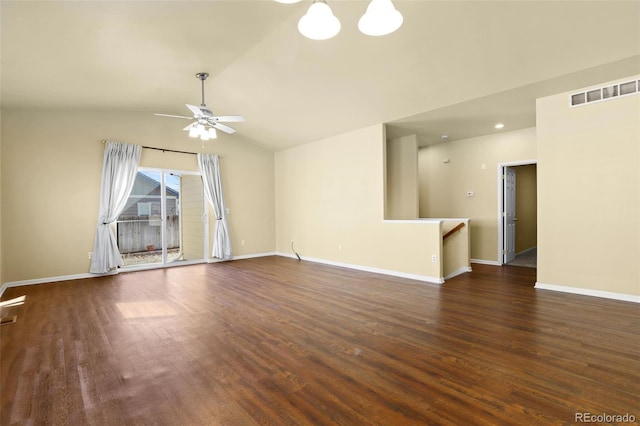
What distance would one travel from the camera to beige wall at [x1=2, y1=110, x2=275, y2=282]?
5117 mm

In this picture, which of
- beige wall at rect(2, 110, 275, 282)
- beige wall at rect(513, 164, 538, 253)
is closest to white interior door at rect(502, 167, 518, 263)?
beige wall at rect(513, 164, 538, 253)

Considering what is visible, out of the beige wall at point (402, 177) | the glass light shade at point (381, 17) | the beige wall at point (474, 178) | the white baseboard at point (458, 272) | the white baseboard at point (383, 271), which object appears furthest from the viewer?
the beige wall at point (402, 177)

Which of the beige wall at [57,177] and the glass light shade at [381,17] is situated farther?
the beige wall at [57,177]

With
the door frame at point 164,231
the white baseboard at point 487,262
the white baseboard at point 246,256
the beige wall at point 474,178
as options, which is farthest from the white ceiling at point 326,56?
the white baseboard at point 246,256

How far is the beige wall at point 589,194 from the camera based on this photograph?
3.74 m

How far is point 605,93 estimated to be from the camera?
3.87 meters

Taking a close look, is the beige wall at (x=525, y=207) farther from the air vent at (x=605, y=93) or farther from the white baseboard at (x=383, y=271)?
the white baseboard at (x=383, y=271)

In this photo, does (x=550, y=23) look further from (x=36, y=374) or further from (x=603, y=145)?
(x=36, y=374)

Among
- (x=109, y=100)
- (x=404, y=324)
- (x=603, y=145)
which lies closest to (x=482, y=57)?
(x=603, y=145)

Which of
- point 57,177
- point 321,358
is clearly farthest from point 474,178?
point 57,177

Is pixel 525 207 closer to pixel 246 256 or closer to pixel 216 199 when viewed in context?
pixel 246 256

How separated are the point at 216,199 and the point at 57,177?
300 centimetres

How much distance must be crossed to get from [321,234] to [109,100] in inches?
197

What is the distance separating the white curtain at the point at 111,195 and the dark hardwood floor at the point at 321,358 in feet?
4.91
